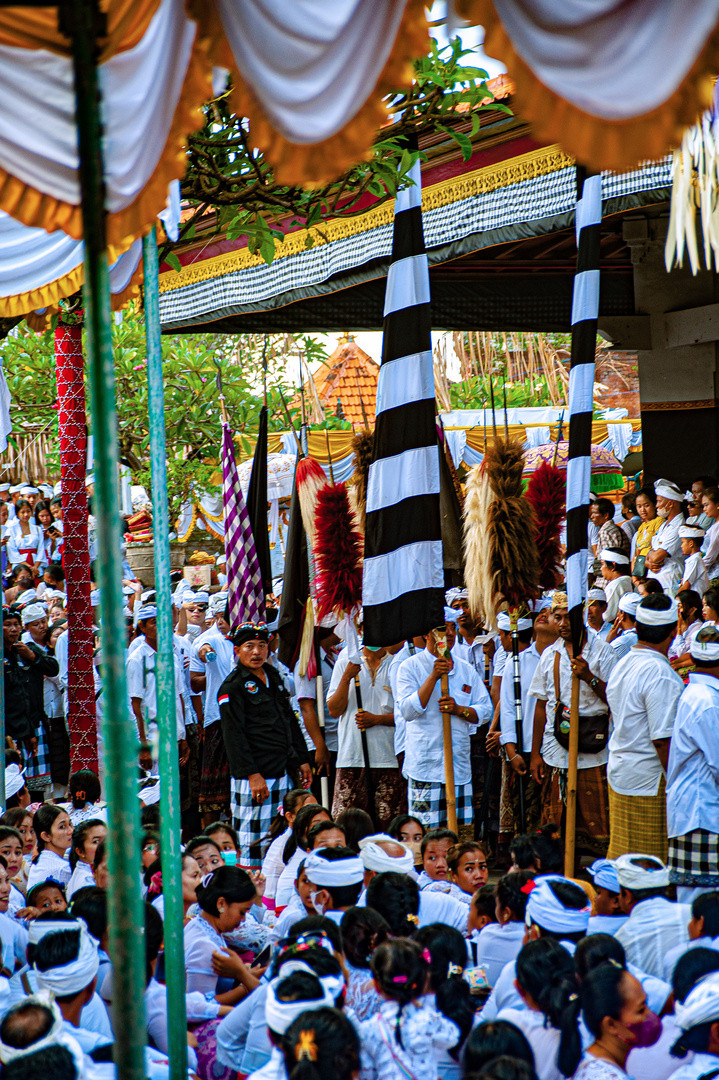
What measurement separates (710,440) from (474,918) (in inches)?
295

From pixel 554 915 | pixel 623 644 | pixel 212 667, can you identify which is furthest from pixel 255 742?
pixel 554 915

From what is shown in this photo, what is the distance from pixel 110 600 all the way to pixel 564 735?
4858 millimetres

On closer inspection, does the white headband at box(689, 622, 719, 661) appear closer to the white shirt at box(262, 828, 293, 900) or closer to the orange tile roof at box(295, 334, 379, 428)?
the white shirt at box(262, 828, 293, 900)

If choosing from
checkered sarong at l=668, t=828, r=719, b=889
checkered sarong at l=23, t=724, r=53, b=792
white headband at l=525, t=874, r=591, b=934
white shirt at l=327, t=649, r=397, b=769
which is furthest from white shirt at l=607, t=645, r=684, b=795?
checkered sarong at l=23, t=724, r=53, b=792

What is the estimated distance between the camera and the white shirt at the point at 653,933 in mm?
4004

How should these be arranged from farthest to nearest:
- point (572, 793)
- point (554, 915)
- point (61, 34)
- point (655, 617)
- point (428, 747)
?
1. point (428, 747)
2. point (655, 617)
3. point (572, 793)
4. point (554, 915)
5. point (61, 34)

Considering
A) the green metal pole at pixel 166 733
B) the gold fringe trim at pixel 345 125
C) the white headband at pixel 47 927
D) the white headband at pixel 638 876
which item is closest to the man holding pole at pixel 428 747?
the white headband at pixel 638 876

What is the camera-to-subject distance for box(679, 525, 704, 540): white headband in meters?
9.03

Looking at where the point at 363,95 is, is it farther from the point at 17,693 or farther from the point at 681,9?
the point at 17,693

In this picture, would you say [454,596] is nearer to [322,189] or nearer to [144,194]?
[322,189]

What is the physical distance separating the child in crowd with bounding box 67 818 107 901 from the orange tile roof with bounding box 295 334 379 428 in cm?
1722

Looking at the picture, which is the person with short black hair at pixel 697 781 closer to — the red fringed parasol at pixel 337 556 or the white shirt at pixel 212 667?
the red fringed parasol at pixel 337 556

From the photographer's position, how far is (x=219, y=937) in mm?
4348

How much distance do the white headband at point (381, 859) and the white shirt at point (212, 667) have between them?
380cm
